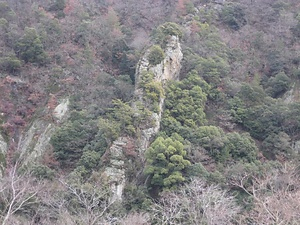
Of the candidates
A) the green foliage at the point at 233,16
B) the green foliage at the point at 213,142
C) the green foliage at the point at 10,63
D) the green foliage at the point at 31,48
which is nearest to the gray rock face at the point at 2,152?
the green foliage at the point at 10,63

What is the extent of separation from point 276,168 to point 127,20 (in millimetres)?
21254

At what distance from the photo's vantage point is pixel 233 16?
3481cm

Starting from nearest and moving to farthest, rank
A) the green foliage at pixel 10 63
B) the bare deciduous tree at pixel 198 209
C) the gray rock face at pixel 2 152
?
the bare deciduous tree at pixel 198 209
the gray rock face at pixel 2 152
the green foliage at pixel 10 63

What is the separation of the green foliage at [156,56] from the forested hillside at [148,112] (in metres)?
0.10

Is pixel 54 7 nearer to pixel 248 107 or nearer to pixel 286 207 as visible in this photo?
pixel 248 107

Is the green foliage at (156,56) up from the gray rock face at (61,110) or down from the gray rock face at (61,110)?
up

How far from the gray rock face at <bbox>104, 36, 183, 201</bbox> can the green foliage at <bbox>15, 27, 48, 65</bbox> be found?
25.6 ft

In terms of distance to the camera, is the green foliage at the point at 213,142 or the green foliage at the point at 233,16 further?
the green foliage at the point at 233,16

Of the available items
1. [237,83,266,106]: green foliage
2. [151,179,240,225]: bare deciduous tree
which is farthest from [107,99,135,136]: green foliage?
[237,83,266,106]: green foliage

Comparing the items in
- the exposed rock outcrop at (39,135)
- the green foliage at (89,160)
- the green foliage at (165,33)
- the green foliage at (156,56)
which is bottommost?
the exposed rock outcrop at (39,135)

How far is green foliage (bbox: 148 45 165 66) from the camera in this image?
2523cm

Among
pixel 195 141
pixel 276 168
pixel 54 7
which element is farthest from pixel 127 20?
pixel 276 168

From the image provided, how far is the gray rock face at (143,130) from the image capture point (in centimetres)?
1872

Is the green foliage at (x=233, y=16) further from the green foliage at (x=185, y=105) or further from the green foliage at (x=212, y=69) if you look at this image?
the green foliage at (x=185, y=105)
